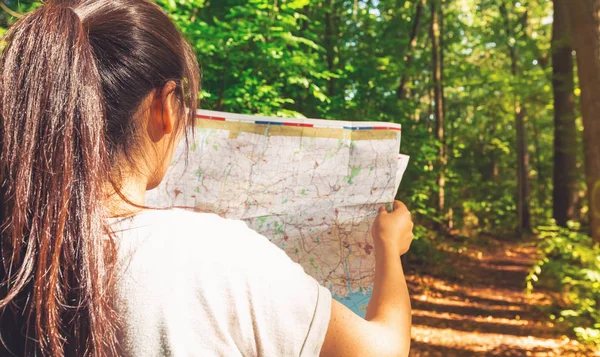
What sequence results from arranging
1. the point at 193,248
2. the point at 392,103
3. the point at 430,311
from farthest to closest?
the point at 430,311 → the point at 392,103 → the point at 193,248

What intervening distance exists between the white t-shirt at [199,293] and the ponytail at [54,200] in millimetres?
46

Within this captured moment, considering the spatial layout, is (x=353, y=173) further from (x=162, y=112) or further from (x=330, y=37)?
(x=330, y=37)

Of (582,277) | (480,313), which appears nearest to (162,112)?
(582,277)

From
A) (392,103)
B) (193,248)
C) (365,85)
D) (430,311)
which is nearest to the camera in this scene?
(193,248)

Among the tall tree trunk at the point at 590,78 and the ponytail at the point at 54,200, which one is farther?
the tall tree trunk at the point at 590,78

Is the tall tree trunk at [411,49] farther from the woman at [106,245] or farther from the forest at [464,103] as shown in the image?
the woman at [106,245]

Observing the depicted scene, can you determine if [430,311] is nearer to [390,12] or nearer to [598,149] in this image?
[598,149]

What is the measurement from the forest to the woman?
41cm

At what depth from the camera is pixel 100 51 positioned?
2.94 ft

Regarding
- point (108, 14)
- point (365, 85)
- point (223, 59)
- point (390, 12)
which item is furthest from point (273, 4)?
point (390, 12)

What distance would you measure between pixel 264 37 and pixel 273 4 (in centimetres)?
30

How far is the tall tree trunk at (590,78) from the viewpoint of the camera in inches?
200

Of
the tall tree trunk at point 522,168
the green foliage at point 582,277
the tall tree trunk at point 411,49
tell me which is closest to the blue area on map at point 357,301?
the green foliage at point 582,277

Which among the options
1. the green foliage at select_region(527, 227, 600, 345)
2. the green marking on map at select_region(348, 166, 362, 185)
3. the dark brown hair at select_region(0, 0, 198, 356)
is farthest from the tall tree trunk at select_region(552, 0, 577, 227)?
the dark brown hair at select_region(0, 0, 198, 356)
